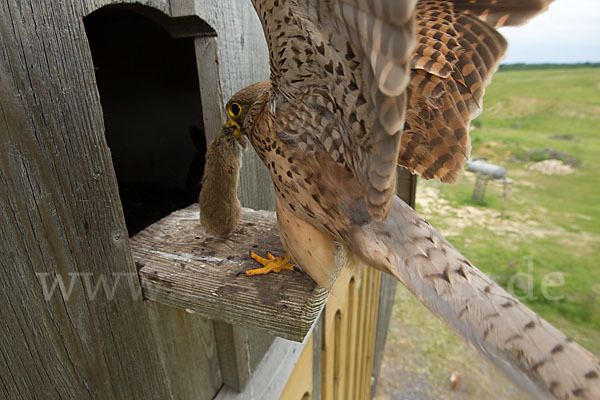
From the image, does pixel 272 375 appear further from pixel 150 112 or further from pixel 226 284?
pixel 150 112

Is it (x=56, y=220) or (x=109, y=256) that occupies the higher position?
(x=56, y=220)

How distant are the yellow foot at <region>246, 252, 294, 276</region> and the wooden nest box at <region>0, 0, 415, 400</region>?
1.0 inches

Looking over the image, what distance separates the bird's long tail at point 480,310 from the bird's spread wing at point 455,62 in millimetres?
246

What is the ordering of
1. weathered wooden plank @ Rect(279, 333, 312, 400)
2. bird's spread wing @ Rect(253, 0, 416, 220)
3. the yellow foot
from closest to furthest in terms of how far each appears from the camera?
1. bird's spread wing @ Rect(253, 0, 416, 220)
2. the yellow foot
3. weathered wooden plank @ Rect(279, 333, 312, 400)

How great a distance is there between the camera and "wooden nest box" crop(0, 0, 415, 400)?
0.74 meters

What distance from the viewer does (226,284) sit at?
42.3 inches

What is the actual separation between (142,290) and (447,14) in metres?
1.21

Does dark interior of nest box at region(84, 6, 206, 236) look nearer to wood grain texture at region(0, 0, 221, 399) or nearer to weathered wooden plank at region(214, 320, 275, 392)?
weathered wooden plank at region(214, 320, 275, 392)

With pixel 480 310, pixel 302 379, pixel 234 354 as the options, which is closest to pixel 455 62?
pixel 480 310

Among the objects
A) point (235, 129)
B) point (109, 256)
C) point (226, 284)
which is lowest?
point (226, 284)

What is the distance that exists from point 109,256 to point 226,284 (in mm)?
337

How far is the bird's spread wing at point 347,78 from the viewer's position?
0.50 metres

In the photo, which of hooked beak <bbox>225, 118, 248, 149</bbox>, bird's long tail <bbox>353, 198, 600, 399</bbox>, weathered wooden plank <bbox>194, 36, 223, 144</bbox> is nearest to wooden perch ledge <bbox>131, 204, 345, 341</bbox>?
bird's long tail <bbox>353, 198, 600, 399</bbox>

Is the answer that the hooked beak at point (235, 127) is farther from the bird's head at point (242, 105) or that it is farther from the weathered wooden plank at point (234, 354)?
the weathered wooden plank at point (234, 354)
